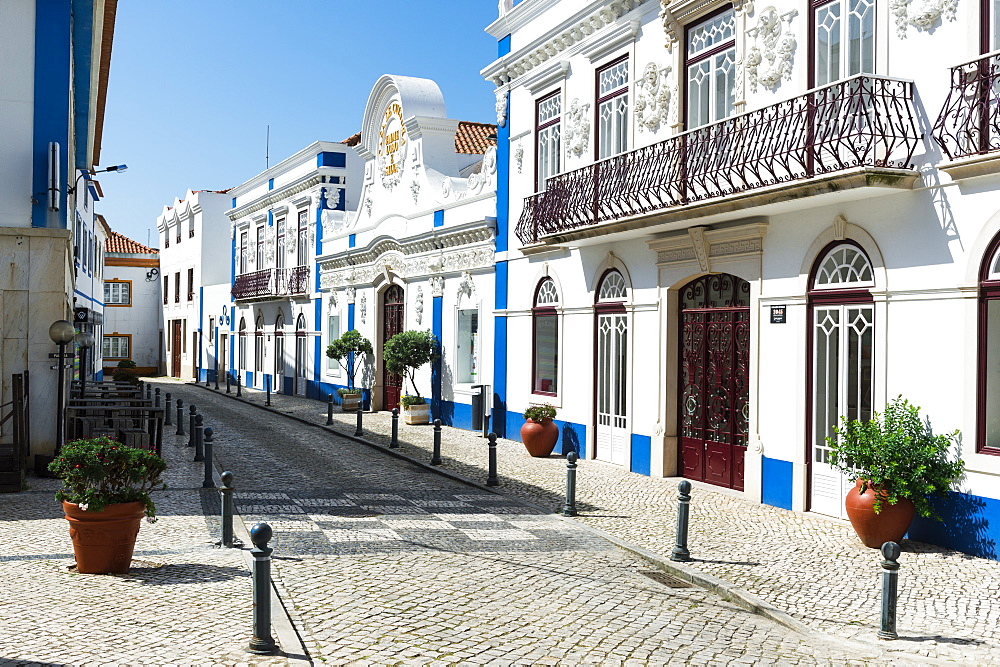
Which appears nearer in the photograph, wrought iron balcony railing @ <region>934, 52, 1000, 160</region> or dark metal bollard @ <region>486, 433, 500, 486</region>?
wrought iron balcony railing @ <region>934, 52, 1000, 160</region>

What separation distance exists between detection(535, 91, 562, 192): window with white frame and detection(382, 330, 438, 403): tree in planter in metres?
5.64

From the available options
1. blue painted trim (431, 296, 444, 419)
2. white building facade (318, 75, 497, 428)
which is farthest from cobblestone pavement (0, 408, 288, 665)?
blue painted trim (431, 296, 444, 419)

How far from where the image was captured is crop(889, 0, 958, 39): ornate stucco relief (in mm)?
9312

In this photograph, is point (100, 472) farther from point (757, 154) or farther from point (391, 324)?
point (391, 324)

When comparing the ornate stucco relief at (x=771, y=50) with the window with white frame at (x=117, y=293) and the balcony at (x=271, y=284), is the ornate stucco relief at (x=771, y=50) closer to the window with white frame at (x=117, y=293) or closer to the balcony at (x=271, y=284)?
the balcony at (x=271, y=284)

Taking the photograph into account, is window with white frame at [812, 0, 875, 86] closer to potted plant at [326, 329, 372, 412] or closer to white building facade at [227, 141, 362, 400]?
potted plant at [326, 329, 372, 412]

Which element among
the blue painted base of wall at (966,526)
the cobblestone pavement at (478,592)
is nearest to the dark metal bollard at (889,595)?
the cobblestone pavement at (478,592)

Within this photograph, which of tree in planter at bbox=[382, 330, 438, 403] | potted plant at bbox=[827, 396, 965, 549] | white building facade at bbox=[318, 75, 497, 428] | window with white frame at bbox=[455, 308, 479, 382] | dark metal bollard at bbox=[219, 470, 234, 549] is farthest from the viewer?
tree in planter at bbox=[382, 330, 438, 403]

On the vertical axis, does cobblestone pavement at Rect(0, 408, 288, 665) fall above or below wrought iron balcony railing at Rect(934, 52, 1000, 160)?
below

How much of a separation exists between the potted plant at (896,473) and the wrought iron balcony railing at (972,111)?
103 inches

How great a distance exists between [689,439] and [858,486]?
445 centimetres

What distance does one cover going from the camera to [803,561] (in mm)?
8797

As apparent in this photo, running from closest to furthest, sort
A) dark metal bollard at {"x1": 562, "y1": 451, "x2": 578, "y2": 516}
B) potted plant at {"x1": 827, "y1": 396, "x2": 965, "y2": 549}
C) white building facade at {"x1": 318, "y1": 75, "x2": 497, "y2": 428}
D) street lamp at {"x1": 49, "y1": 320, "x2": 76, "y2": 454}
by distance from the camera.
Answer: potted plant at {"x1": 827, "y1": 396, "x2": 965, "y2": 549} < dark metal bollard at {"x1": 562, "y1": 451, "x2": 578, "y2": 516} < street lamp at {"x1": 49, "y1": 320, "x2": 76, "y2": 454} < white building facade at {"x1": 318, "y1": 75, "x2": 497, "y2": 428}

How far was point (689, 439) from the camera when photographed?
13.8m
